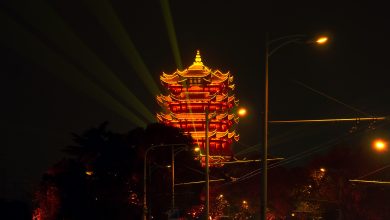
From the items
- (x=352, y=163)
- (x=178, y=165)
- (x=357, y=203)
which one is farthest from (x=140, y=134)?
(x=352, y=163)

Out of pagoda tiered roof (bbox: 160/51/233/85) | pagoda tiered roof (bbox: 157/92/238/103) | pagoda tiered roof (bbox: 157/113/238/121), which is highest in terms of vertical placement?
pagoda tiered roof (bbox: 160/51/233/85)

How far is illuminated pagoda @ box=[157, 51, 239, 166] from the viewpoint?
124 m

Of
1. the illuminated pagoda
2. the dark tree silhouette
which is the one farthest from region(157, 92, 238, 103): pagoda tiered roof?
the dark tree silhouette

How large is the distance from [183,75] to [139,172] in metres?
67.9

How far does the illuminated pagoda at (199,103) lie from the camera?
4897 inches

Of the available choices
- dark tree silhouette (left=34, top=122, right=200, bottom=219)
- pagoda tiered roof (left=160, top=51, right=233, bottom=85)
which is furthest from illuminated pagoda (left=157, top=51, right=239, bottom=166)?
dark tree silhouette (left=34, top=122, right=200, bottom=219)

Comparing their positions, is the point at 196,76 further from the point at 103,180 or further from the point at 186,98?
the point at 103,180

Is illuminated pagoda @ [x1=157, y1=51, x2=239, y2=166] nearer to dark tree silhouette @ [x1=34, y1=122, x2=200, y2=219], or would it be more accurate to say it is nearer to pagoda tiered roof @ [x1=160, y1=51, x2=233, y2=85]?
pagoda tiered roof @ [x1=160, y1=51, x2=233, y2=85]

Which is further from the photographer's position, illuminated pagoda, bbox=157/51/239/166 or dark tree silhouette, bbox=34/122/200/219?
illuminated pagoda, bbox=157/51/239/166

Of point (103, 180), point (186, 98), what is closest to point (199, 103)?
point (186, 98)

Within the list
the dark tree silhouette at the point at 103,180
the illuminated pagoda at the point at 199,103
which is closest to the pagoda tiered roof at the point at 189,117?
the illuminated pagoda at the point at 199,103

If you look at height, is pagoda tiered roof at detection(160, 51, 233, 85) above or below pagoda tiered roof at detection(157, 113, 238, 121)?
above

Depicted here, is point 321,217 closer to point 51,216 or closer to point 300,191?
point 300,191

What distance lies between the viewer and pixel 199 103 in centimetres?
12594
